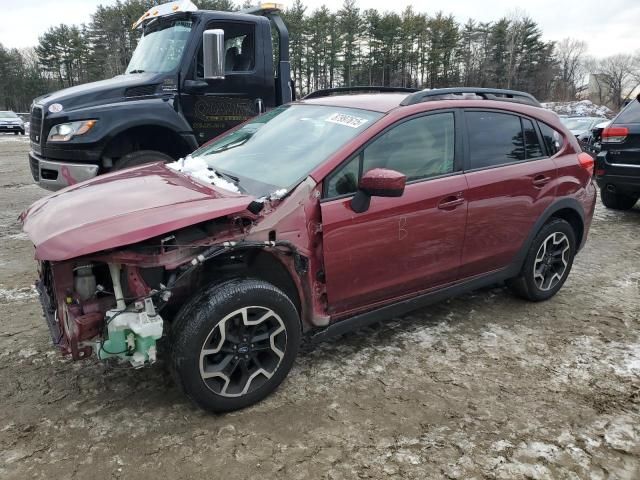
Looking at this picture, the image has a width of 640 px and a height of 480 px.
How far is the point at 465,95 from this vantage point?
3.79 meters

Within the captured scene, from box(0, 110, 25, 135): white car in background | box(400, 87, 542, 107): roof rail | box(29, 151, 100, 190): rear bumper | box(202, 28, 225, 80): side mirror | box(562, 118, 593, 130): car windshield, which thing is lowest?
box(0, 110, 25, 135): white car in background

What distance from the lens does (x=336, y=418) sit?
8.91 ft

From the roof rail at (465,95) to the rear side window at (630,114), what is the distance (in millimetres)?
3983

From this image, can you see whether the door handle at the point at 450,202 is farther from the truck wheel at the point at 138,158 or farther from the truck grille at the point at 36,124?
the truck grille at the point at 36,124

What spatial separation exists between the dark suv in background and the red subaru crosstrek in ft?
11.9

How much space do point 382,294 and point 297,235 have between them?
78cm

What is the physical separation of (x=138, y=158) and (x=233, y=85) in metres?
1.49

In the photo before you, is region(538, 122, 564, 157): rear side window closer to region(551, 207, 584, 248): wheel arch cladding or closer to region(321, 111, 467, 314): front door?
region(551, 207, 584, 248): wheel arch cladding

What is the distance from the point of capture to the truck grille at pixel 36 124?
577 centimetres

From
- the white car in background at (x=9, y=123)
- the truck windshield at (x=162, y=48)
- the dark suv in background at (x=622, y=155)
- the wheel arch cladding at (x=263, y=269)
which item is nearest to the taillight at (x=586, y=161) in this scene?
the wheel arch cladding at (x=263, y=269)

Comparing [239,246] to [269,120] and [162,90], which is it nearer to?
[269,120]

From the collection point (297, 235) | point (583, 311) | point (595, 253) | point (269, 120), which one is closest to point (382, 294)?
point (297, 235)

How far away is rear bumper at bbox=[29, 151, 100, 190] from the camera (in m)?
5.36

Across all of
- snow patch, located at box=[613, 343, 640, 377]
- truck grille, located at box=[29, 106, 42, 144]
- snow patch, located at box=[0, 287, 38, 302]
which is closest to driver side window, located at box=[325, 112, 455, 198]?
snow patch, located at box=[613, 343, 640, 377]
